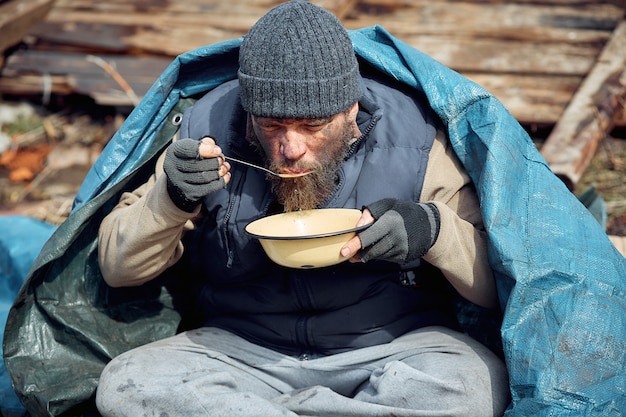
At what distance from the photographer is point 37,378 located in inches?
122

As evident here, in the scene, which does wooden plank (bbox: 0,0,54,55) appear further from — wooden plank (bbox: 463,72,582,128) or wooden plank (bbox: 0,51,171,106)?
wooden plank (bbox: 463,72,582,128)

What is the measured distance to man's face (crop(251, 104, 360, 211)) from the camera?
9.24ft

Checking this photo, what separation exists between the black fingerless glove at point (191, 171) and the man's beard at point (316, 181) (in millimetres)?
229

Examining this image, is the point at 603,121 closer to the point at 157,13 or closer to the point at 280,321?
the point at 280,321

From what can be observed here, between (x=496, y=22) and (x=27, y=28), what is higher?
(x=496, y=22)

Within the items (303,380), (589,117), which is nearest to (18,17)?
(589,117)

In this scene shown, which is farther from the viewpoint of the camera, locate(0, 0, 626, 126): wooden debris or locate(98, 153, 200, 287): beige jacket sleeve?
locate(0, 0, 626, 126): wooden debris

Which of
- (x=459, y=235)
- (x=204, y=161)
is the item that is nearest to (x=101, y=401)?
(x=204, y=161)

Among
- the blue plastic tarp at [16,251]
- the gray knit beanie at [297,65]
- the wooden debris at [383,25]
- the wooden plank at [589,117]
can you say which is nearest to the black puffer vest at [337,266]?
the gray knit beanie at [297,65]

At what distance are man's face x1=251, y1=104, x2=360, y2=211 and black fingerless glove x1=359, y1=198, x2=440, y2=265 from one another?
29cm

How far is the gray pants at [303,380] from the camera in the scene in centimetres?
271

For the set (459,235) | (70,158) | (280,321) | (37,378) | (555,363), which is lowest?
(70,158)

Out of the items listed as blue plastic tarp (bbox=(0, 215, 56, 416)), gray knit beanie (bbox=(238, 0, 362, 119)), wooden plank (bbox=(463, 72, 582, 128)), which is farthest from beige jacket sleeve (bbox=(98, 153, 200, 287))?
wooden plank (bbox=(463, 72, 582, 128))

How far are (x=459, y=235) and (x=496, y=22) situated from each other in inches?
138
